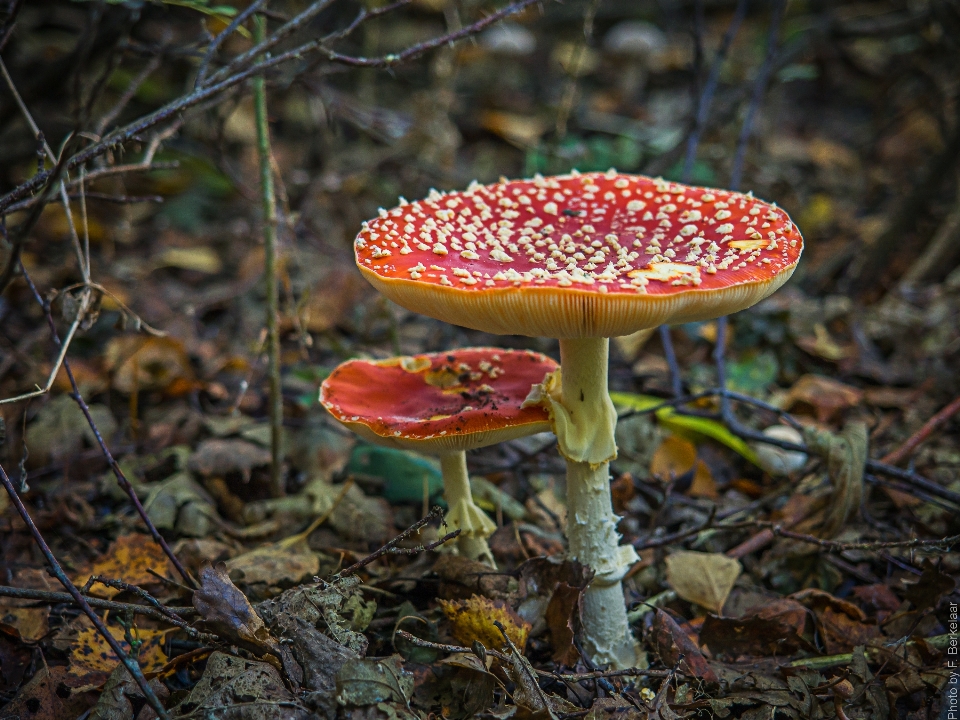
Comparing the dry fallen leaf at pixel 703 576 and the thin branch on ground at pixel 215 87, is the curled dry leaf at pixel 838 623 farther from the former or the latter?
the thin branch on ground at pixel 215 87

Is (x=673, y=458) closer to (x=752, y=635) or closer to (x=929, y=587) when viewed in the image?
(x=752, y=635)

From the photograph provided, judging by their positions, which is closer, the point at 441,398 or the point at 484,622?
the point at 484,622

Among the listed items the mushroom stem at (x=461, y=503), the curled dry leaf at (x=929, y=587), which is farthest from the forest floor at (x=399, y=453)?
the mushroom stem at (x=461, y=503)

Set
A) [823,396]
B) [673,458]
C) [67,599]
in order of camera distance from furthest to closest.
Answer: [823,396], [673,458], [67,599]

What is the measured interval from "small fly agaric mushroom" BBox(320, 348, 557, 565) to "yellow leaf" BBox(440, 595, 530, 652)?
33 cm

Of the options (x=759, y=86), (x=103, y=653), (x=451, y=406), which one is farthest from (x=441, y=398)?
(x=759, y=86)

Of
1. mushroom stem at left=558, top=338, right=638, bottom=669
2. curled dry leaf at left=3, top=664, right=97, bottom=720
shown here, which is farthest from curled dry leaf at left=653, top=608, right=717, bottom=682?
curled dry leaf at left=3, top=664, right=97, bottom=720

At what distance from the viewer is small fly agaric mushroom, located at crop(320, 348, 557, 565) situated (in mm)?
2258

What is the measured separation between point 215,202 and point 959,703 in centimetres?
640

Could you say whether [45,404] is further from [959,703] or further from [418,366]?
[959,703]

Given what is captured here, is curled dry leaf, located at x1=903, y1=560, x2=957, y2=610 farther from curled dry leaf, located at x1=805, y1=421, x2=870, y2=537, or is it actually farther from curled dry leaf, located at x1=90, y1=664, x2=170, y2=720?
curled dry leaf, located at x1=90, y1=664, x2=170, y2=720

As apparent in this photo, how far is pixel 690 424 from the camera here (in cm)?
357

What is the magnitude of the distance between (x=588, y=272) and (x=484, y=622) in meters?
1.15

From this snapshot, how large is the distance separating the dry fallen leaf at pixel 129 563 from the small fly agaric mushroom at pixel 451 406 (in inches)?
36.5
